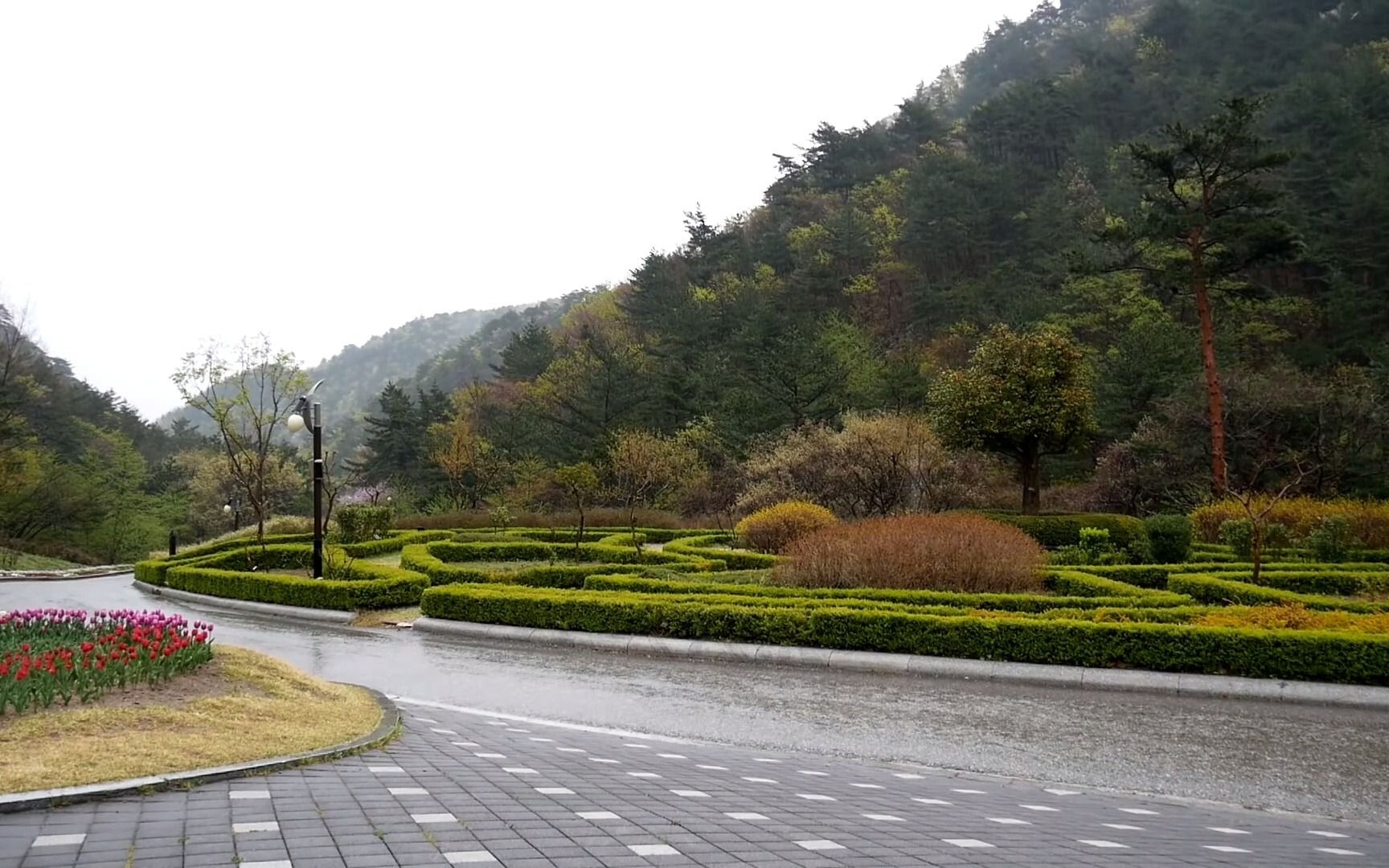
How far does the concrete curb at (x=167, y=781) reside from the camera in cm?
424

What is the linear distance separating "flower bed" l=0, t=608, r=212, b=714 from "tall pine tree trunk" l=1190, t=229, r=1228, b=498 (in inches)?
926

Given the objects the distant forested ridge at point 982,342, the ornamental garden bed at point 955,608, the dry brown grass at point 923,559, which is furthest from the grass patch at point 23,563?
the dry brown grass at point 923,559

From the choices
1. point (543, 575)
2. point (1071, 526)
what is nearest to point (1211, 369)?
point (1071, 526)

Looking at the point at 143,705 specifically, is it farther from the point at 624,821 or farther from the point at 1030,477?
the point at 1030,477

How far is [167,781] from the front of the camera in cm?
468

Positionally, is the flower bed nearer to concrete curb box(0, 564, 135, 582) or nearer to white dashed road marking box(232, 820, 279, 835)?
white dashed road marking box(232, 820, 279, 835)

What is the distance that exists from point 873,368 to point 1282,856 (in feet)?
122

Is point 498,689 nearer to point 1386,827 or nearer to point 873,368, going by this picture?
point 1386,827

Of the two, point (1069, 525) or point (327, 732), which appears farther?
point (1069, 525)

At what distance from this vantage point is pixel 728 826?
4617 mm

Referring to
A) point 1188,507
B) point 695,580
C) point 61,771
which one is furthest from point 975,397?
point 61,771

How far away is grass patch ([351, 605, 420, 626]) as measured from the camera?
650 inches

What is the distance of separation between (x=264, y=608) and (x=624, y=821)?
16639 mm

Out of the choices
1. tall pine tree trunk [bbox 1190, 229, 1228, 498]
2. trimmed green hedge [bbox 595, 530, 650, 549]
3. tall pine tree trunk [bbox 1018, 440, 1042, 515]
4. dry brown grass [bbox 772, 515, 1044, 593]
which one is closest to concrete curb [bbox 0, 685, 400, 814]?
dry brown grass [bbox 772, 515, 1044, 593]
